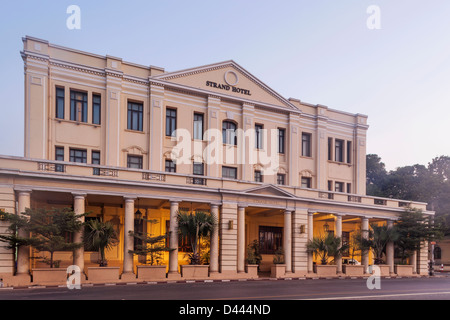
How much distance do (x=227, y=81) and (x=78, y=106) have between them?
39.6 feet

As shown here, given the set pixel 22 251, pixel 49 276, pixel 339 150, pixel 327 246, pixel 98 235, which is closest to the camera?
pixel 49 276

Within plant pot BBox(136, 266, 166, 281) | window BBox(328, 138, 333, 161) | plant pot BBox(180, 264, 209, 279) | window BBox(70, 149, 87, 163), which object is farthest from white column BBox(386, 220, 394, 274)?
window BBox(70, 149, 87, 163)

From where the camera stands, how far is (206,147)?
111 feet

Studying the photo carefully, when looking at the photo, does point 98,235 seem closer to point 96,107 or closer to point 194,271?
point 194,271

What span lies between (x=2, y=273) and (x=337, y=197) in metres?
24.5

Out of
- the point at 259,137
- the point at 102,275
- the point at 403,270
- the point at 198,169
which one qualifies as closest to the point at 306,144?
the point at 259,137

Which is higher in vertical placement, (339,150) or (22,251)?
(339,150)

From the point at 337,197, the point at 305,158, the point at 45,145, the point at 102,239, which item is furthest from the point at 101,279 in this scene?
the point at 305,158

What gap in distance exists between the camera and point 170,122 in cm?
3325

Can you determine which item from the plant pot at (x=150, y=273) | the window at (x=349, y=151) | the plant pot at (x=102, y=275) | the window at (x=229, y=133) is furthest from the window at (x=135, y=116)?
the window at (x=349, y=151)

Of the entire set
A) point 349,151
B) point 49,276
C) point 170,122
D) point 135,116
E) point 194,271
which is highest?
point 135,116

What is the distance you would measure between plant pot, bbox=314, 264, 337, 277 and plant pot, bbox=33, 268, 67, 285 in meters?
18.0

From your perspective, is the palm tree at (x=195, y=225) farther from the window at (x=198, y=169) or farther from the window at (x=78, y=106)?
the window at (x=78, y=106)

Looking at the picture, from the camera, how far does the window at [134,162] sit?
3158 centimetres
